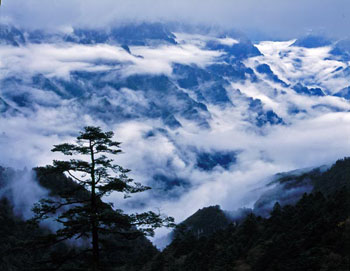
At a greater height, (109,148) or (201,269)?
(109,148)

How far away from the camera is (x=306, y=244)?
126 ft

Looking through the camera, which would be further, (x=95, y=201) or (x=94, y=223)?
(x=95, y=201)

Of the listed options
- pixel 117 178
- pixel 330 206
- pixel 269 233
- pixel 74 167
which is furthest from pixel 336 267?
pixel 269 233

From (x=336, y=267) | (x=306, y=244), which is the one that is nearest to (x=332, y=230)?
(x=306, y=244)

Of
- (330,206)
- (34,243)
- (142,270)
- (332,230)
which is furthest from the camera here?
(142,270)

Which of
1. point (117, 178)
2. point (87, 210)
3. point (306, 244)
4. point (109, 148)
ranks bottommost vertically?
point (306, 244)

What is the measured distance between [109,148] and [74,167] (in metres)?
2.62

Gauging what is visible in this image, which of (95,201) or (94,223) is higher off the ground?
(95,201)

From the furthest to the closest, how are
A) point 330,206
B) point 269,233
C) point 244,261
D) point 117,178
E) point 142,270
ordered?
point 142,270, point 269,233, point 244,261, point 330,206, point 117,178

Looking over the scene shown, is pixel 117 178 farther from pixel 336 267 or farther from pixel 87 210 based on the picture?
pixel 336 267

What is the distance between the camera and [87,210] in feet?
84.3

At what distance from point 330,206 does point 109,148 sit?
32.1m

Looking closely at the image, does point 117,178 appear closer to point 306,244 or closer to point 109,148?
point 109,148

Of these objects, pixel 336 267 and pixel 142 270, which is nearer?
pixel 336 267
